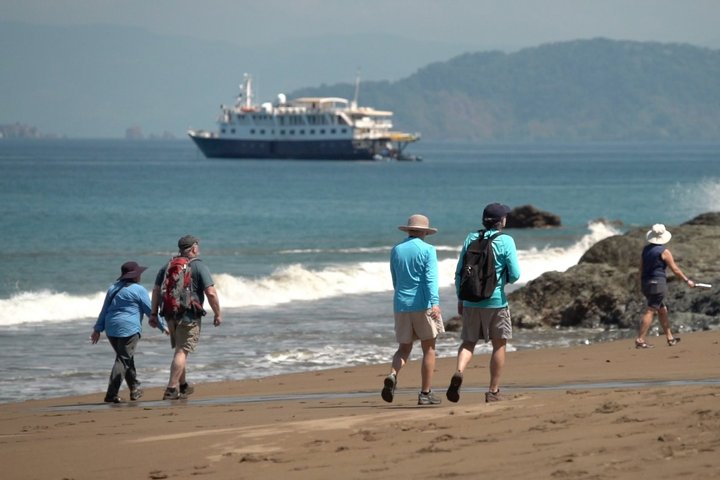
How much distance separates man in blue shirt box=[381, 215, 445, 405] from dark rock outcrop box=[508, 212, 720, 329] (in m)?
6.38

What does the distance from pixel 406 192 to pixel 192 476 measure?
66.0 metres

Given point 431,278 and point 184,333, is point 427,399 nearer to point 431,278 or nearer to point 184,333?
point 431,278

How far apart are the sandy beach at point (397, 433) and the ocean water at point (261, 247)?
300 cm

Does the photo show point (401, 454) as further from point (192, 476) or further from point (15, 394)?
point (15, 394)

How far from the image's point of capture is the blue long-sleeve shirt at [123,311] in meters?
9.70

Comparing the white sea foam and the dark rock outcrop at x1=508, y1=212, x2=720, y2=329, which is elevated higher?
the dark rock outcrop at x1=508, y1=212, x2=720, y2=329

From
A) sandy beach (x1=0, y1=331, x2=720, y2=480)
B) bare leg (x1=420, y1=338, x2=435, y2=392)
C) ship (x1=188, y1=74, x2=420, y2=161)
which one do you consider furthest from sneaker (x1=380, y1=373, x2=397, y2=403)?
ship (x1=188, y1=74, x2=420, y2=161)

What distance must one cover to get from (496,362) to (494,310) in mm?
344

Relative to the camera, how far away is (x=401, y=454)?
618 centimetres

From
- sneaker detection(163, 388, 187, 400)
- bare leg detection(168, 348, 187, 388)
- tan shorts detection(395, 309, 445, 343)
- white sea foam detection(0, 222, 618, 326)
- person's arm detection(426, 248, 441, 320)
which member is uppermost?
person's arm detection(426, 248, 441, 320)

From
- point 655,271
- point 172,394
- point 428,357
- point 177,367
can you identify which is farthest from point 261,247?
point 428,357

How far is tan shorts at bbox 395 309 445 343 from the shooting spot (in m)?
8.31

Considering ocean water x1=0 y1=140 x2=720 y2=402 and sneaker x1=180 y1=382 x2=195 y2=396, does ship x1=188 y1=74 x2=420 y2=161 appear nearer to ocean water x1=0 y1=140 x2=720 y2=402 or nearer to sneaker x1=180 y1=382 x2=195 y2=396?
ocean water x1=0 y1=140 x2=720 y2=402

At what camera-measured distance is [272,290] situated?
837 inches
